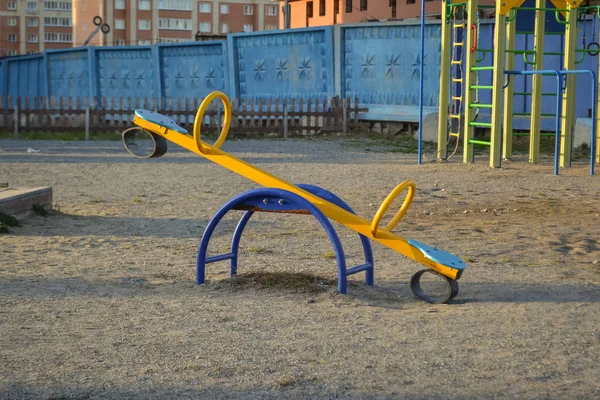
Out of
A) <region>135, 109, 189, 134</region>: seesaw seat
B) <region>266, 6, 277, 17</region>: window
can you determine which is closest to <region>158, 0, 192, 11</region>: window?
<region>266, 6, 277, 17</region>: window

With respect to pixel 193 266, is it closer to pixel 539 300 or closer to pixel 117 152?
pixel 539 300

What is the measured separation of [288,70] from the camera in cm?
2386

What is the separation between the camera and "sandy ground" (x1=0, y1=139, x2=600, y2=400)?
12.8ft

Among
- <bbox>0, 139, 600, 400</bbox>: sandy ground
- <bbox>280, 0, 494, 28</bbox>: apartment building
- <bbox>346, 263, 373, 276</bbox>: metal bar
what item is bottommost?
<bbox>0, 139, 600, 400</bbox>: sandy ground

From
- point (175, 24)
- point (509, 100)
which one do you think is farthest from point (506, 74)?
point (175, 24)

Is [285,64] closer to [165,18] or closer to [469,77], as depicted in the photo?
[469,77]

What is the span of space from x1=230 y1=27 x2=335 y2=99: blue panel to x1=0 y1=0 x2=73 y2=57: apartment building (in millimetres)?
77216

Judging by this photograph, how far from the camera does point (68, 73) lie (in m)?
29.1

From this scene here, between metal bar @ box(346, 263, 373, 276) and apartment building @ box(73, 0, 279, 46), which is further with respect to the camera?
apartment building @ box(73, 0, 279, 46)

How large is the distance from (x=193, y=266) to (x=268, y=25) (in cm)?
8353

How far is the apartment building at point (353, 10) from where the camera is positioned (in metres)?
42.7

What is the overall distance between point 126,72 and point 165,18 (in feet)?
184

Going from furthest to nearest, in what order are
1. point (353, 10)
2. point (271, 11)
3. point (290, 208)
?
point (271, 11) < point (353, 10) < point (290, 208)

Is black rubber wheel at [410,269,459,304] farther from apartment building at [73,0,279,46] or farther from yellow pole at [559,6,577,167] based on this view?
apartment building at [73,0,279,46]
